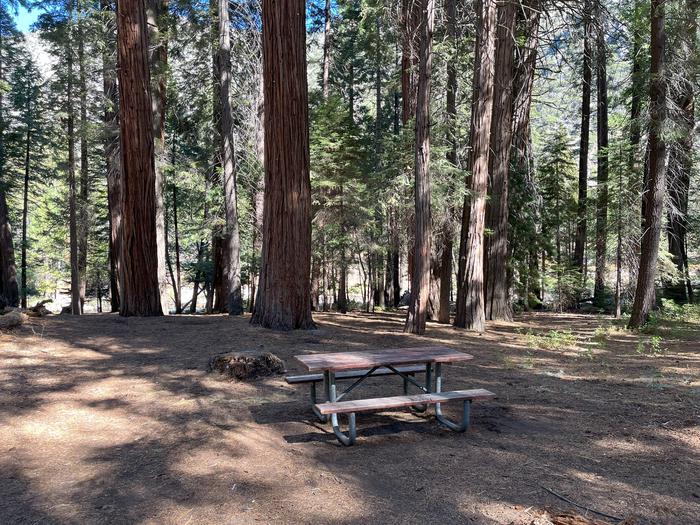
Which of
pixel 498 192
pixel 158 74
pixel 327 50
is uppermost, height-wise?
pixel 327 50

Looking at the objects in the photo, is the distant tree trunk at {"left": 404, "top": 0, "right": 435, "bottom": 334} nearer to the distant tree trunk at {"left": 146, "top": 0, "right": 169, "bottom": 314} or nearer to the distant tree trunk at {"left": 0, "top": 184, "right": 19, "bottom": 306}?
the distant tree trunk at {"left": 146, "top": 0, "right": 169, "bottom": 314}

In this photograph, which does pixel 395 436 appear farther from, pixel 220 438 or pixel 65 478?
pixel 65 478

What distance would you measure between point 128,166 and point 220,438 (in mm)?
8443

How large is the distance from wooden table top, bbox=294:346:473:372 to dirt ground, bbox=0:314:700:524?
666 mm

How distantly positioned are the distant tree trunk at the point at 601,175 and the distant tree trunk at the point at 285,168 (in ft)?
20.1

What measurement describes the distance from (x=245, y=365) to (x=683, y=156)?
14846 millimetres

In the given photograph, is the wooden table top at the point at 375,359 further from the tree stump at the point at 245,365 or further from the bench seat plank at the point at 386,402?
the tree stump at the point at 245,365

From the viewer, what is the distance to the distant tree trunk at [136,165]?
35.7ft

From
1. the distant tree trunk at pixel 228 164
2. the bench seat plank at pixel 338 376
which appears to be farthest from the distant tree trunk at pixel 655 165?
the distant tree trunk at pixel 228 164

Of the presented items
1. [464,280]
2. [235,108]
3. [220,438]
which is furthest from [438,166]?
[220,438]

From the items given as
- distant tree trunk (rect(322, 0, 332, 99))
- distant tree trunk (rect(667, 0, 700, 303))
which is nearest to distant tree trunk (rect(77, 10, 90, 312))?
distant tree trunk (rect(322, 0, 332, 99))

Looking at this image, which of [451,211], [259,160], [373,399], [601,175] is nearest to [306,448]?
[373,399]

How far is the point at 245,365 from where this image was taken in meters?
6.29

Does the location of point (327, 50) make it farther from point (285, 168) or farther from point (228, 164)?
point (285, 168)
